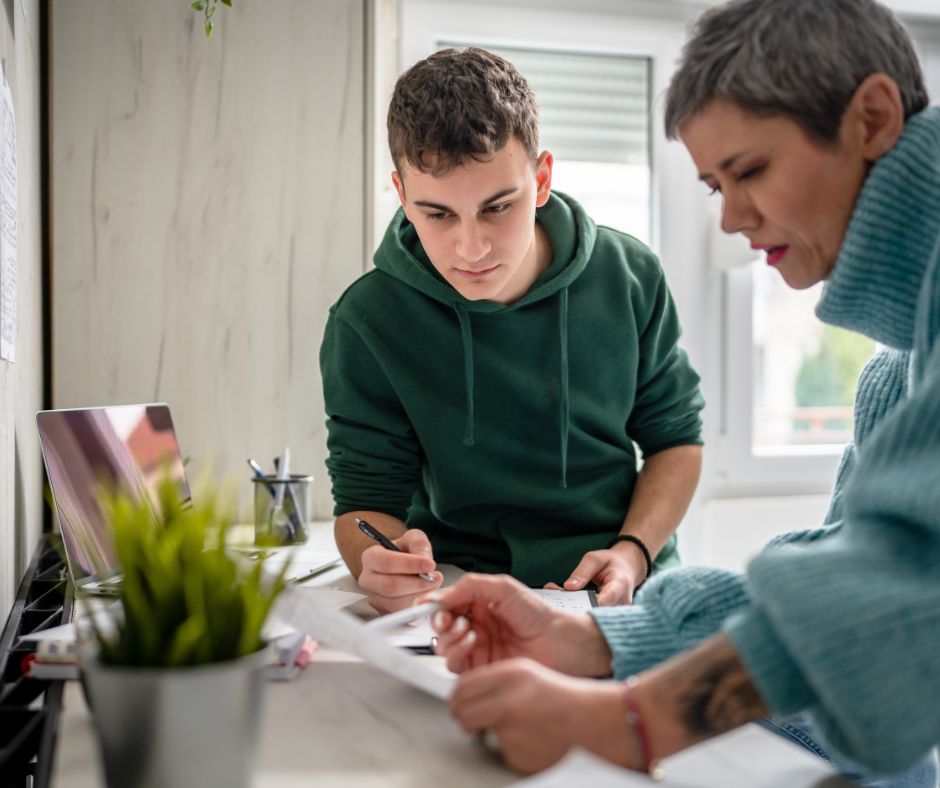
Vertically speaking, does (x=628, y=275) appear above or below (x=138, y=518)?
above

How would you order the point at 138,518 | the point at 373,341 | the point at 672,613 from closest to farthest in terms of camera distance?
the point at 138,518, the point at 672,613, the point at 373,341

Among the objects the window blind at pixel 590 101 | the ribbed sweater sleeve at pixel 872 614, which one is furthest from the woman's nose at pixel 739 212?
the window blind at pixel 590 101

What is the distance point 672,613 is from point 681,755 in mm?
164

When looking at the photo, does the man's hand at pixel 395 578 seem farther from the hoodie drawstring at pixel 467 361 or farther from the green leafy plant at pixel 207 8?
the green leafy plant at pixel 207 8

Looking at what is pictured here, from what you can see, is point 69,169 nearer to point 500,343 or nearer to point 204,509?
point 500,343

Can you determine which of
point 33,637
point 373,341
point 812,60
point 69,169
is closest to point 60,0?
point 69,169

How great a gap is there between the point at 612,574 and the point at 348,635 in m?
0.57

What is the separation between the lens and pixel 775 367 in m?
2.77

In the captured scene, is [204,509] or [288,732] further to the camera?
[288,732]

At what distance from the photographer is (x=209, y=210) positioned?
→ 1.95 metres

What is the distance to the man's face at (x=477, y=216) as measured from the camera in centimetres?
127

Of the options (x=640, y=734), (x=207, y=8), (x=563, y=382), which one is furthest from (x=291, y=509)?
(x=640, y=734)

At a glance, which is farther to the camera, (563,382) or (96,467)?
(563,382)

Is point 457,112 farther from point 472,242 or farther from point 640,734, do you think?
point 640,734
